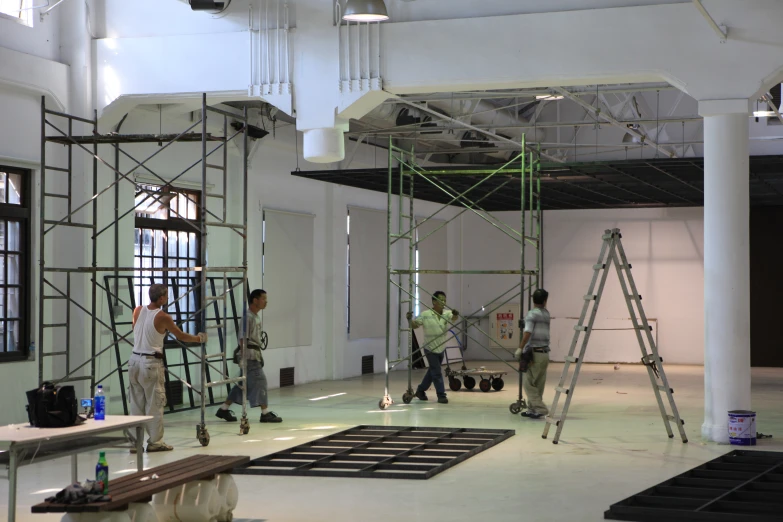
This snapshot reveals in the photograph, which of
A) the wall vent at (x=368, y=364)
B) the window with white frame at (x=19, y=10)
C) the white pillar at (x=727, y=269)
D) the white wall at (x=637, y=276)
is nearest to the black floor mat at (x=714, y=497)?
the white pillar at (x=727, y=269)

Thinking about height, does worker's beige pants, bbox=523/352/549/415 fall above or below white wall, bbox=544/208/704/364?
below

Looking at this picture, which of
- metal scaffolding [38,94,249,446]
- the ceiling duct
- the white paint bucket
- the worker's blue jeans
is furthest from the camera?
the worker's blue jeans

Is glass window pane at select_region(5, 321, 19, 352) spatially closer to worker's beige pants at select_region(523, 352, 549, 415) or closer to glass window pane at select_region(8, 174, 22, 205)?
glass window pane at select_region(8, 174, 22, 205)

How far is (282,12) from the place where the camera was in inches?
468

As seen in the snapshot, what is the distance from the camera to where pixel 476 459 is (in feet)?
31.6

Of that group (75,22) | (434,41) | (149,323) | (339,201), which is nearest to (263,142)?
(339,201)

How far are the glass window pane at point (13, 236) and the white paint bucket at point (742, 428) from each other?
8.10 metres

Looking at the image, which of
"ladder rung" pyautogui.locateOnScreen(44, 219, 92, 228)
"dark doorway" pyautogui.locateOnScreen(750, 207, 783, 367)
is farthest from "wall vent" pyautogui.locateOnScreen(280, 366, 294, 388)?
"dark doorway" pyautogui.locateOnScreen(750, 207, 783, 367)

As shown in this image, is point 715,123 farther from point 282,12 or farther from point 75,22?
point 75,22

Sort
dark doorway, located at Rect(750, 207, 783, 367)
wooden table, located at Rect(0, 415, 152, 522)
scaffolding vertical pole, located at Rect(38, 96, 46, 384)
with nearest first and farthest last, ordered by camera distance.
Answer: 1. wooden table, located at Rect(0, 415, 152, 522)
2. scaffolding vertical pole, located at Rect(38, 96, 46, 384)
3. dark doorway, located at Rect(750, 207, 783, 367)

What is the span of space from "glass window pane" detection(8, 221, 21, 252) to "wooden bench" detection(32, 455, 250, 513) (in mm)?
5609

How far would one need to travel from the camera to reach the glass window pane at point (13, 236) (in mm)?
11750

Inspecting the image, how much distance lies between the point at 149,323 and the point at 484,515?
4.19m

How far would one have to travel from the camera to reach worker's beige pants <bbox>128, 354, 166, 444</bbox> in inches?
388
